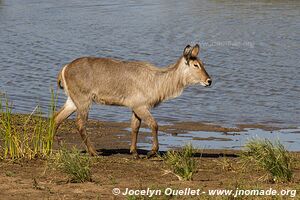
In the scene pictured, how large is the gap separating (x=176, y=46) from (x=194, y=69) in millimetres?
11485

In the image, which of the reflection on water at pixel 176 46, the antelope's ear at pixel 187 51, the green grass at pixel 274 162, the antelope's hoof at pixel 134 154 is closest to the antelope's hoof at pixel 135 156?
the antelope's hoof at pixel 134 154

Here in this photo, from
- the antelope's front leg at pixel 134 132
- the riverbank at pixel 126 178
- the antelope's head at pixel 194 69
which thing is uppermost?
the antelope's head at pixel 194 69

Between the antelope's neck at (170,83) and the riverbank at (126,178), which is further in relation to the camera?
the antelope's neck at (170,83)

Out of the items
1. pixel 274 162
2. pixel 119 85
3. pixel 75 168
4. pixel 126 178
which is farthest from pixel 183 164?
pixel 119 85

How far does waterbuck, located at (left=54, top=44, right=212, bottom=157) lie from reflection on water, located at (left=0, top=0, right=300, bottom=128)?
8.60ft

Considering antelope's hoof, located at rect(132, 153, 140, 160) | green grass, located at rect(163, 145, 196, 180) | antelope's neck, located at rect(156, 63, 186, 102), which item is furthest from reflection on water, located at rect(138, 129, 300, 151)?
green grass, located at rect(163, 145, 196, 180)

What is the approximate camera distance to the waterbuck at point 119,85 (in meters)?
10.8

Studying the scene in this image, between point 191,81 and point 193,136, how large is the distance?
5.17 ft

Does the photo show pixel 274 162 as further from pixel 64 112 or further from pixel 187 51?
pixel 64 112

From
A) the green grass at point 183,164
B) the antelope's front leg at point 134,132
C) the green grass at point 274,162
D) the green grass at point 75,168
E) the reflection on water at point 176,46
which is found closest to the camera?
the green grass at point 75,168

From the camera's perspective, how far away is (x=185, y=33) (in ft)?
82.2

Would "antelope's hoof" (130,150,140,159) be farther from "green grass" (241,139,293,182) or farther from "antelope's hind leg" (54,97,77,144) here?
"green grass" (241,139,293,182)

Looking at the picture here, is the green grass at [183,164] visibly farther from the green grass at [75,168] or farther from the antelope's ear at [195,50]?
the antelope's ear at [195,50]

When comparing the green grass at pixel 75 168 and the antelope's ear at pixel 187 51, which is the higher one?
the antelope's ear at pixel 187 51
